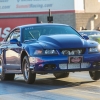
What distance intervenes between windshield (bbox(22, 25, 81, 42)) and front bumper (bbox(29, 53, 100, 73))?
1253mm

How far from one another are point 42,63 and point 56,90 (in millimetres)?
898

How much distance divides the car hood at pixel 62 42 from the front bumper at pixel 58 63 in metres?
0.25

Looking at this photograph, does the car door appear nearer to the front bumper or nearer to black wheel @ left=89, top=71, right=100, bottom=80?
the front bumper

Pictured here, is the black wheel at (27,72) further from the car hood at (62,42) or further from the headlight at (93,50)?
the headlight at (93,50)

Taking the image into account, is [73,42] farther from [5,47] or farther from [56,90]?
[5,47]

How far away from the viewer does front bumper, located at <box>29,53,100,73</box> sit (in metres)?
10.7

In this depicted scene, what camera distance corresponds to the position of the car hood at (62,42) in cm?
1081

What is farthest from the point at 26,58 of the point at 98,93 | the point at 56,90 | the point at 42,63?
the point at 98,93

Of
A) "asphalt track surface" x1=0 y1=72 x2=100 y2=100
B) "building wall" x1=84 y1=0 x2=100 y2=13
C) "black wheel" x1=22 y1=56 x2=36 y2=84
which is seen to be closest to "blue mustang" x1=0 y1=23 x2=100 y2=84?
"black wheel" x1=22 y1=56 x2=36 y2=84

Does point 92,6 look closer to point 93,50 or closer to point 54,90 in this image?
point 93,50

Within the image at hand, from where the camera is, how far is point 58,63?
10680 mm

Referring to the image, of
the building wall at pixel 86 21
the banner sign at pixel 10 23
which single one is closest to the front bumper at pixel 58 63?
the building wall at pixel 86 21

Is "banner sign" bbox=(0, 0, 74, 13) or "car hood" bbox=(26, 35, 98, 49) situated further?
"banner sign" bbox=(0, 0, 74, 13)

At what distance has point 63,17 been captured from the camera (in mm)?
52000
